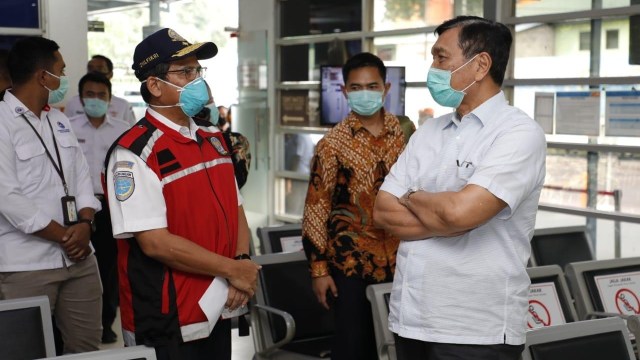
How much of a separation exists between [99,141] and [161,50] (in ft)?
11.0

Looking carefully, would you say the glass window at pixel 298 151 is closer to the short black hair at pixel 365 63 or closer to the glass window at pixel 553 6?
the glass window at pixel 553 6

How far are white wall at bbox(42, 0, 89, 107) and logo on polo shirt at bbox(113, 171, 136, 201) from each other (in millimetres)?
4446

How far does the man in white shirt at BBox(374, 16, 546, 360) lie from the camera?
2.01m

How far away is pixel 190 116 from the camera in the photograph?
246 centimetres

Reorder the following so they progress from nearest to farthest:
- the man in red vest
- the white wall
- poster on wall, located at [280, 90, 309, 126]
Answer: the man in red vest, the white wall, poster on wall, located at [280, 90, 309, 126]

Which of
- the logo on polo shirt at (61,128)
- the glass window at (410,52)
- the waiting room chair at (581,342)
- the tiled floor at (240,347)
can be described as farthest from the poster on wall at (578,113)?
the logo on polo shirt at (61,128)

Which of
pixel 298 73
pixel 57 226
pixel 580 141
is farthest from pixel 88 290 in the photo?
pixel 298 73

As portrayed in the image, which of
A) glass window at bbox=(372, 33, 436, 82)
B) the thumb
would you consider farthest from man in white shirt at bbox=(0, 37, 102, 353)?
glass window at bbox=(372, 33, 436, 82)

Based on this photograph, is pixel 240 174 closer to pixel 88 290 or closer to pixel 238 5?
pixel 88 290

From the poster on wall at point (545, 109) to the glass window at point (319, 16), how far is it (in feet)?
7.84

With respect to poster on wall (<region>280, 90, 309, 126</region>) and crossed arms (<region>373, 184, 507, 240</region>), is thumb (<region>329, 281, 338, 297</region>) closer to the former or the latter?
crossed arms (<region>373, 184, 507, 240</region>)

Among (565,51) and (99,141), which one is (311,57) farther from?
(99,141)

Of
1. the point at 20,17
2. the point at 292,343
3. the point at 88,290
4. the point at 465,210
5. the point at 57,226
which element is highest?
the point at 20,17

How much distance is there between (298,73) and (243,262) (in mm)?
6602
